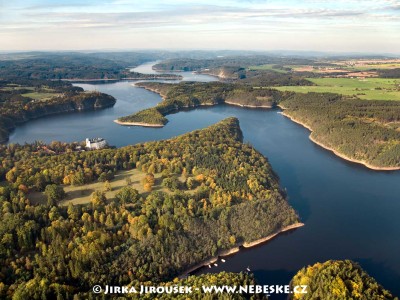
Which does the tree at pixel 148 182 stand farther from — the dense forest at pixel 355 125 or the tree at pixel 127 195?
the dense forest at pixel 355 125

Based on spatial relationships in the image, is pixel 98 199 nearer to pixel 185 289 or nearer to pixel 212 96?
pixel 185 289

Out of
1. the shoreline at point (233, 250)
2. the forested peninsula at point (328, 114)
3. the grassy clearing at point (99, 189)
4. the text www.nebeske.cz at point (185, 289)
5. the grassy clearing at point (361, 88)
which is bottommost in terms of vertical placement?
the shoreline at point (233, 250)

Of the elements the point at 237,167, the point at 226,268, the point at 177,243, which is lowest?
the point at 226,268

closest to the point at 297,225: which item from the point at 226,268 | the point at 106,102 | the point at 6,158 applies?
the point at 226,268

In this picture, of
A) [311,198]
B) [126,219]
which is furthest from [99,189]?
[311,198]

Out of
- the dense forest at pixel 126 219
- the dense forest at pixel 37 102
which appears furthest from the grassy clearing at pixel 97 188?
the dense forest at pixel 37 102

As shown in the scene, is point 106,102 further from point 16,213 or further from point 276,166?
point 16,213
